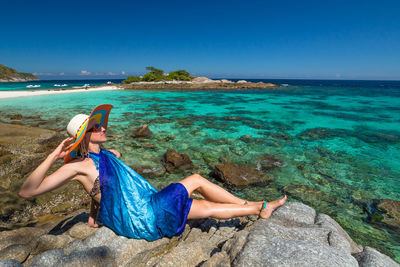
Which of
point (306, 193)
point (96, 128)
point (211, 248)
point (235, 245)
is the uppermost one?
point (96, 128)

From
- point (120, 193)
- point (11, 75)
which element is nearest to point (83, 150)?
point (120, 193)

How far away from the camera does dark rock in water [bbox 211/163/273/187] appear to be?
20.0 feet

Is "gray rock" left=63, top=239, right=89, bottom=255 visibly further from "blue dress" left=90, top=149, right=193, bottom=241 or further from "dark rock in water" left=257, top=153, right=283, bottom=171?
"dark rock in water" left=257, top=153, right=283, bottom=171

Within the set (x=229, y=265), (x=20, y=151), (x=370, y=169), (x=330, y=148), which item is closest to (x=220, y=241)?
(x=229, y=265)

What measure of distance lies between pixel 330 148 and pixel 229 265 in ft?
31.3

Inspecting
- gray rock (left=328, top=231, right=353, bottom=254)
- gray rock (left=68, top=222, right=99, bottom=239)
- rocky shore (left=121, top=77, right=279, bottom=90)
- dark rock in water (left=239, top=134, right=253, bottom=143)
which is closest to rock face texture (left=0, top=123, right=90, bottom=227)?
gray rock (left=68, top=222, right=99, bottom=239)

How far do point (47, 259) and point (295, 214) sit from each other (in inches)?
136

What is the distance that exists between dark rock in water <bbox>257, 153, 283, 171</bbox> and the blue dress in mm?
5170

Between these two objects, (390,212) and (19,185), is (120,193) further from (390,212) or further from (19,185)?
(390,212)

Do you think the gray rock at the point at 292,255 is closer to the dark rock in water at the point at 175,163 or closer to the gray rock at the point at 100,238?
the gray rock at the point at 100,238

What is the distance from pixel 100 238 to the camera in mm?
2740

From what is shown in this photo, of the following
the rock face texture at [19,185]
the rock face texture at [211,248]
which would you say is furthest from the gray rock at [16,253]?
the rock face texture at [19,185]

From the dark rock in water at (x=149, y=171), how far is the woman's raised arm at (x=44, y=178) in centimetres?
416

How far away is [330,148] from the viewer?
969 centimetres
